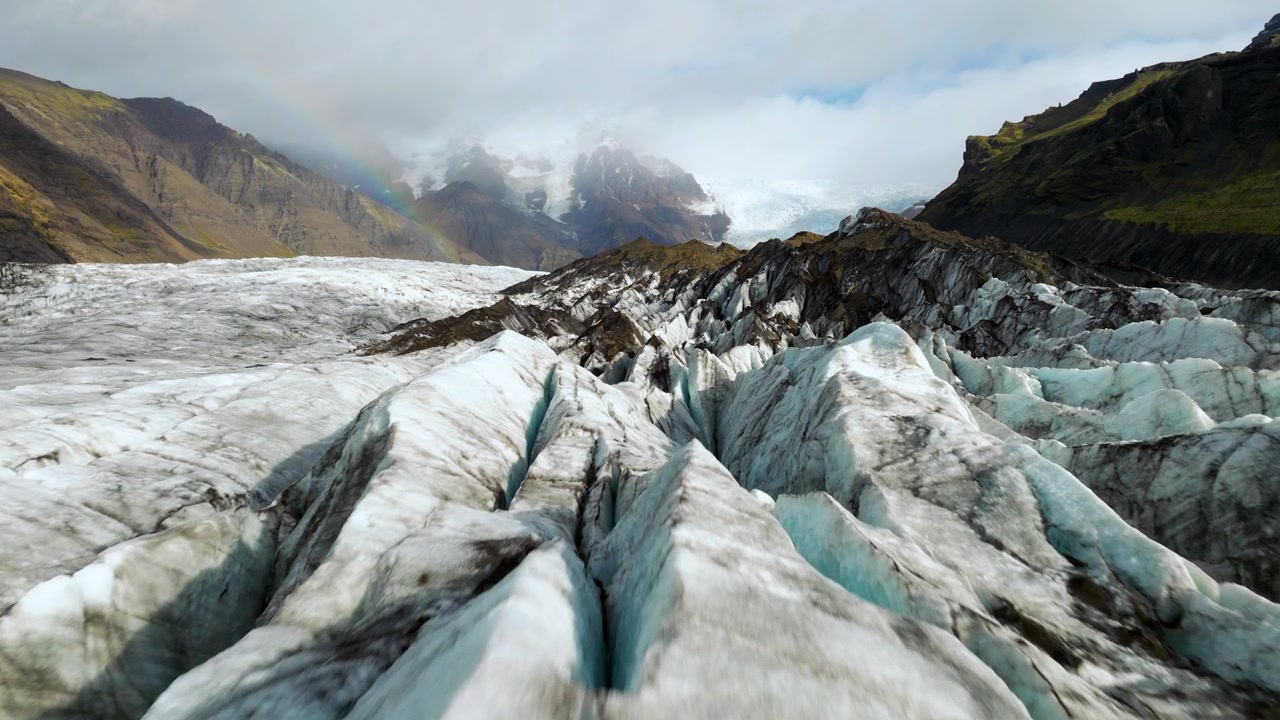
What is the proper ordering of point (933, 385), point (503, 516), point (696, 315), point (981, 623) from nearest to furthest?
point (981, 623), point (503, 516), point (933, 385), point (696, 315)

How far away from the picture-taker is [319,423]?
1592cm

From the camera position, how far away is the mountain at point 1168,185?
2975 inches

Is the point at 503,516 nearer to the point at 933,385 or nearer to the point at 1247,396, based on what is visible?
the point at 933,385

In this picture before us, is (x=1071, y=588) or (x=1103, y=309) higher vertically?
(x=1103, y=309)

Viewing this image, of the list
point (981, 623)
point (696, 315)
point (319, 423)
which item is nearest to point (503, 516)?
point (981, 623)

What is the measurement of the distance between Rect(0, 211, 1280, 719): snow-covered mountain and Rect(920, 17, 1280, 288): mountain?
8120 centimetres

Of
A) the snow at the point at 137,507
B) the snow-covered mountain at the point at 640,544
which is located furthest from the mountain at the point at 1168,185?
the snow at the point at 137,507

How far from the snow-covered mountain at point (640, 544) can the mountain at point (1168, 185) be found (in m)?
81.2

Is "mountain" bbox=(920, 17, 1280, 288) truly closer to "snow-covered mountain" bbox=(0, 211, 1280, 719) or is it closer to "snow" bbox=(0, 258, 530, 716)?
"snow-covered mountain" bbox=(0, 211, 1280, 719)

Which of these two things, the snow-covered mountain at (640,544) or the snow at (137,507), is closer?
the snow-covered mountain at (640,544)

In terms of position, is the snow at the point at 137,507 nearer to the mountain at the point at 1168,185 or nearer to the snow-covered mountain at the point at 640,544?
the snow-covered mountain at the point at 640,544

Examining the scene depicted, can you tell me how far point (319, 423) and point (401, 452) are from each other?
779 centimetres

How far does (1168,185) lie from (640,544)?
144 metres

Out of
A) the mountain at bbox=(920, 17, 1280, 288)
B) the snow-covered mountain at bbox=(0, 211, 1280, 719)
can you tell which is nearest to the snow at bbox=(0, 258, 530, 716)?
the snow-covered mountain at bbox=(0, 211, 1280, 719)
